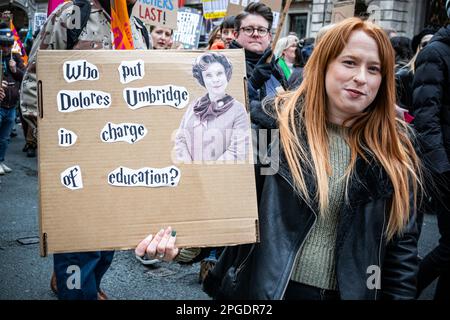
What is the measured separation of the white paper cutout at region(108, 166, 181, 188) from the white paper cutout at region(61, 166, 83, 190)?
0.29 feet

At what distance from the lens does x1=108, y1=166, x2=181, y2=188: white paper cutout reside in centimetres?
149

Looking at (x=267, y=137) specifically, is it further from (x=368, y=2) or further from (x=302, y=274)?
(x=368, y=2)

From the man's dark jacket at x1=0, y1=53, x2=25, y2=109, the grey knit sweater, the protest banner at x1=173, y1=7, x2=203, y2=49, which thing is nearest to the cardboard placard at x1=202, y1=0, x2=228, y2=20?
the protest banner at x1=173, y1=7, x2=203, y2=49

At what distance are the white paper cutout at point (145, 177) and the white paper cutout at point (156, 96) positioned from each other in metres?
0.20

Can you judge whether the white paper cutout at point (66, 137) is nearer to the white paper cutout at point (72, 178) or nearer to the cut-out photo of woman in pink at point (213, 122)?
the white paper cutout at point (72, 178)

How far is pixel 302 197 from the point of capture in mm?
1555

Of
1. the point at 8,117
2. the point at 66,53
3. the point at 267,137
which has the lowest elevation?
the point at 8,117

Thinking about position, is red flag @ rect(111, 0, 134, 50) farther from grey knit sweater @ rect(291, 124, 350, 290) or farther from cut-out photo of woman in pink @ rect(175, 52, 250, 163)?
grey knit sweater @ rect(291, 124, 350, 290)

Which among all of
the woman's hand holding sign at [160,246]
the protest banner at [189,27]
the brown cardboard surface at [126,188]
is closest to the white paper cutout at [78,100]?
the brown cardboard surface at [126,188]

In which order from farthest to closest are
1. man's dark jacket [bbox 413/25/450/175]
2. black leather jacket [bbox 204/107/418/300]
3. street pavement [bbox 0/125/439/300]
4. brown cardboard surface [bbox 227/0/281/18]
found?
brown cardboard surface [bbox 227/0/281/18] < street pavement [bbox 0/125/439/300] < man's dark jacket [bbox 413/25/450/175] < black leather jacket [bbox 204/107/418/300]

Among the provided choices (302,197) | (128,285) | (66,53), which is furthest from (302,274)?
(128,285)

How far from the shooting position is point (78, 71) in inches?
59.6

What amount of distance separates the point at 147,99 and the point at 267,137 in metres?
0.42
